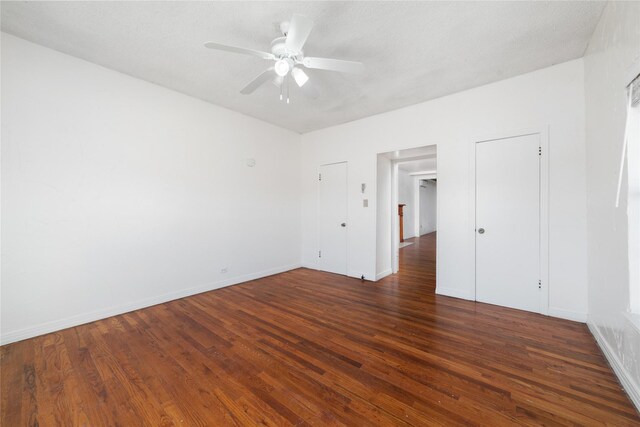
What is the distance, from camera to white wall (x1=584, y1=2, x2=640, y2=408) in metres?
1.62

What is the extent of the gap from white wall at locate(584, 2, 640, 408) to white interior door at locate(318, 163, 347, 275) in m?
3.13

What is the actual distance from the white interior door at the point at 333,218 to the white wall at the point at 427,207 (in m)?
6.75

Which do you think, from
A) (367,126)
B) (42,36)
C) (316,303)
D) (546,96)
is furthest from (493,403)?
(42,36)

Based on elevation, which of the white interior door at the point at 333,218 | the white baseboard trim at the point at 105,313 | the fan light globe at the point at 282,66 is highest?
the fan light globe at the point at 282,66

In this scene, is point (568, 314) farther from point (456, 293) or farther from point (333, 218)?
point (333, 218)

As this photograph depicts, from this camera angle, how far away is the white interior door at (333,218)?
15.2 ft

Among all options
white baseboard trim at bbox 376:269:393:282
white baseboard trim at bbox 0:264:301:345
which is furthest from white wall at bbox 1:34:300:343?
white baseboard trim at bbox 376:269:393:282

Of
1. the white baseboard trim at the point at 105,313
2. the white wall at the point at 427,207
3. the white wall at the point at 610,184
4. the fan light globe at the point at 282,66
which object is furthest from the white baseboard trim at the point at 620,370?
the white wall at the point at 427,207

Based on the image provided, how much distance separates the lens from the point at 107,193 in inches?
112

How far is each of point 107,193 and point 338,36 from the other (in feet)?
10.1

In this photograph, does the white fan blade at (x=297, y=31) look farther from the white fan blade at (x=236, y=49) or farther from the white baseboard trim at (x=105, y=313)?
the white baseboard trim at (x=105, y=313)

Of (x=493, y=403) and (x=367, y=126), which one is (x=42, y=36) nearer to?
(x=367, y=126)

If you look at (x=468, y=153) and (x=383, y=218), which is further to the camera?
(x=383, y=218)

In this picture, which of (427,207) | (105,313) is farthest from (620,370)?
(427,207)
